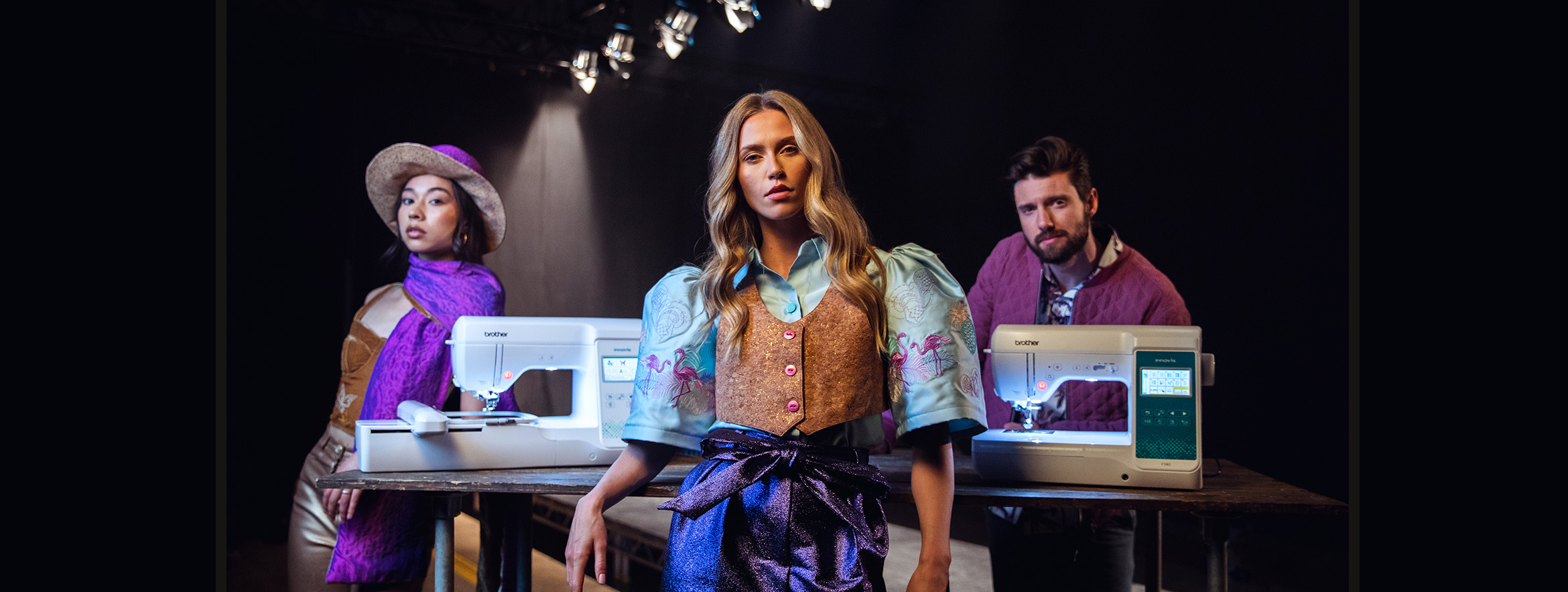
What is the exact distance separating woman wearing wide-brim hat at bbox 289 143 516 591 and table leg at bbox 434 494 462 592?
27.4 inches

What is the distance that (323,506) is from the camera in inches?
113

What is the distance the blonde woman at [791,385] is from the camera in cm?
150

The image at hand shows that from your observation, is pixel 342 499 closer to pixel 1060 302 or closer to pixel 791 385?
pixel 791 385

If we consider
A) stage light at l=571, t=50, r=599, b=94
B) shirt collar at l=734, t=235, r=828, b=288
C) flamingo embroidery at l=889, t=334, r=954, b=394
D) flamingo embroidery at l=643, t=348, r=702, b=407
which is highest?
stage light at l=571, t=50, r=599, b=94

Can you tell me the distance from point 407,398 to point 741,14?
199 centimetres

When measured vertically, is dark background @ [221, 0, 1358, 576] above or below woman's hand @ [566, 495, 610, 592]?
above

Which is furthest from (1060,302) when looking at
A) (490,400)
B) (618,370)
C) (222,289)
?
(222,289)

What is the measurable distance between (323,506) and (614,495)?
5.70 ft

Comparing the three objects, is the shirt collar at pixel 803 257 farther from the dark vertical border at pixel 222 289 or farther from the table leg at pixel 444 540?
the dark vertical border at pixel 222 289

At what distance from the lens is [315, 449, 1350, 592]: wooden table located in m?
1.85

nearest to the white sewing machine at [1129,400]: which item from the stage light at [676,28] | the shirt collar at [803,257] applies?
the shirt collar at [803,257]

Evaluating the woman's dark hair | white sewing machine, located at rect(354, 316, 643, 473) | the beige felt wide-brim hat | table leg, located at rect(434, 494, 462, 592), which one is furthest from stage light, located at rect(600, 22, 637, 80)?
table leg, located at rect(434, 494, 462, 592)

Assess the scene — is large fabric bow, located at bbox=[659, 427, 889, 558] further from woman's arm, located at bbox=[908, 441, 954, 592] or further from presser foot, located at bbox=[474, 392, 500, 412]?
presser foot, located at bbox=[474, 392, 500, 412]

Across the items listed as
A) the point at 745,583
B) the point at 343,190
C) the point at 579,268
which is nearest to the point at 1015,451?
the point at 745,583
